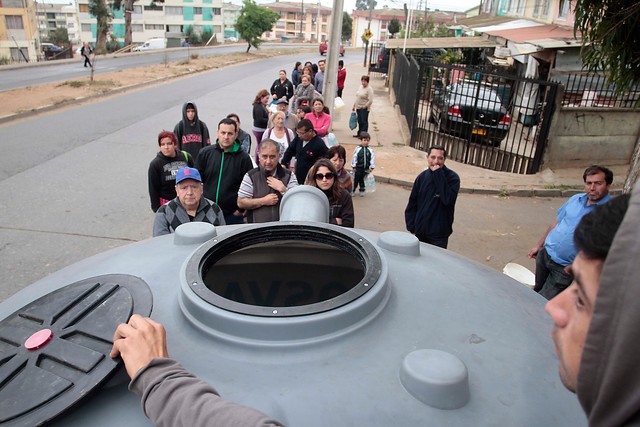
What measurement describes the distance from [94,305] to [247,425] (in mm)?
915

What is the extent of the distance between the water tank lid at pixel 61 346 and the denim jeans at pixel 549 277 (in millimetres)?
3540

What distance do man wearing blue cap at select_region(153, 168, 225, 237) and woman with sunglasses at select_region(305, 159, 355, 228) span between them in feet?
3.02

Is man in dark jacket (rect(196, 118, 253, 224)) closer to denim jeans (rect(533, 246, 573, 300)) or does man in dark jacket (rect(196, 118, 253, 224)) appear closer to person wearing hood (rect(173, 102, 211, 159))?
person wearing hood (rect(173, 102, 211, 159))

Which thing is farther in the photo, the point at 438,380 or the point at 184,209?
the point at 184,209

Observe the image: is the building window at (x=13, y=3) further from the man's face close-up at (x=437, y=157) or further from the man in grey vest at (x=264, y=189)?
the man's face close-up at (x=437, y=157)

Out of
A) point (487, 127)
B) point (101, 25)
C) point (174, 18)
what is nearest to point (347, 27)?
point (174, 18)

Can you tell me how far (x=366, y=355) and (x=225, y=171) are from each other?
3658 mm

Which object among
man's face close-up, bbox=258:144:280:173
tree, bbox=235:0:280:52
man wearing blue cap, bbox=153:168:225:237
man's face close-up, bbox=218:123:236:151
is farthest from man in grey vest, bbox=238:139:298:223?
tree, bbox=235:0:280:52

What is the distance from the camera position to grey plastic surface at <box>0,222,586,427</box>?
57.6 inches

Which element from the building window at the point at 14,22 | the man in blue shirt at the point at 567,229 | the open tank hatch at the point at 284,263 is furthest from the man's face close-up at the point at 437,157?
the building window at the point at 14,22

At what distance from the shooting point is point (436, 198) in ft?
16.1

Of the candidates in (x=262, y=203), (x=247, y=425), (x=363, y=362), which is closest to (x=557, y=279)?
(x=262, y=203)

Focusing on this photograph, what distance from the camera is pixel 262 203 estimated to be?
4297 millimetres

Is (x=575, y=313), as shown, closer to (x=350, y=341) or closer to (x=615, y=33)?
(x=350, y=341)
